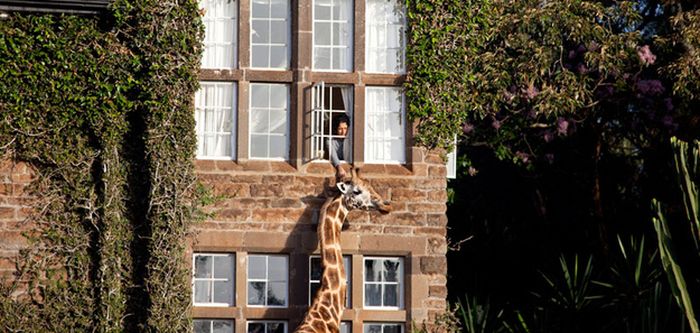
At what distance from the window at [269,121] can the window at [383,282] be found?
6.12 feet

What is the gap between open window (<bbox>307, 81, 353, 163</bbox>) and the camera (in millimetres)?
21344

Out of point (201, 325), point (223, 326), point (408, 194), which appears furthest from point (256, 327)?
point (408, 194)

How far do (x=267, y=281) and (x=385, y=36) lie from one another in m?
3.64

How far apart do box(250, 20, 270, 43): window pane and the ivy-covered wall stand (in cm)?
84

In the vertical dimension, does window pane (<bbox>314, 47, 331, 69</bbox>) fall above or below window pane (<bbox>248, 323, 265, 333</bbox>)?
above

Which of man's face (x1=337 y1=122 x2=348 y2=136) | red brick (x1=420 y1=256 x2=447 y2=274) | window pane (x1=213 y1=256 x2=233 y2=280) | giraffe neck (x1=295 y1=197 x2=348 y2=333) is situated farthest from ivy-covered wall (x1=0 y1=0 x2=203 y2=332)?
red brick (x1=420 y1=256 x2=447 y2=274)

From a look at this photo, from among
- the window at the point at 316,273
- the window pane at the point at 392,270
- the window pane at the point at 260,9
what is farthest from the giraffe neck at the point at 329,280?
the window pane at the point at 260,9

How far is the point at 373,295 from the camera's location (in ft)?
70.3

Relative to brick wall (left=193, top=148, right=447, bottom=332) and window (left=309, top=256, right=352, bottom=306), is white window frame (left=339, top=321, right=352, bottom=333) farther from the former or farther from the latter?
window (left=309, top=256, right=352, bottom=306)

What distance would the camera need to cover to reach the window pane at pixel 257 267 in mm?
21297

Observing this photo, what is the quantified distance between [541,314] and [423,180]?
15.2 ft

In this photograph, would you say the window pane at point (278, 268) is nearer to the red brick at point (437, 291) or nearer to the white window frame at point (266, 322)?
the white window frame at point (266, 322)

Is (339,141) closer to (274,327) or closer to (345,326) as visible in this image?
(345,326)

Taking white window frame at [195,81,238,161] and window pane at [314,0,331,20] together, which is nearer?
white window frame at [195,81,238,161]
